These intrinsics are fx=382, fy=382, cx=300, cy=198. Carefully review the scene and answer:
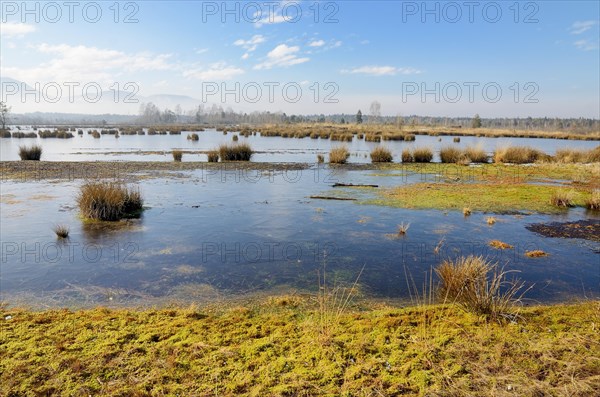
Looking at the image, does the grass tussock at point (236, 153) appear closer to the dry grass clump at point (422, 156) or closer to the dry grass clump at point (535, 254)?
the dry grass clump at point (422, 156)

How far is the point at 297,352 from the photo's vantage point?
15.2ft

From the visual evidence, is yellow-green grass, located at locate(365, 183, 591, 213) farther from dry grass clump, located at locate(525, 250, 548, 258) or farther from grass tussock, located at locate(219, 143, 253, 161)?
grass tussock, located at locate(219, 143, 253, 161)

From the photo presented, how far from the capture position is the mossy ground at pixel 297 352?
3.93 metres

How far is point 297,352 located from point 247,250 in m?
4.62

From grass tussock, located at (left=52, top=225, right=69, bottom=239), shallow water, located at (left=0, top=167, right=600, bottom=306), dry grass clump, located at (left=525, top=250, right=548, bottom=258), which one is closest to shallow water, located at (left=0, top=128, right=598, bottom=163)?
shallow water, located at (left=0, top=167, right=600, bottom=306)

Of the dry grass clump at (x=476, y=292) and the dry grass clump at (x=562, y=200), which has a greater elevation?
the dry grass clump at (x=562, y=200)

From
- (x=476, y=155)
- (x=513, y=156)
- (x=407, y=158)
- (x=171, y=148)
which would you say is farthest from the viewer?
(x=171, y=148)

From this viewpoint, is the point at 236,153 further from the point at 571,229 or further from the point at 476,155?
the point at 571,229

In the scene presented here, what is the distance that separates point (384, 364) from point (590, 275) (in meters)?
5.77

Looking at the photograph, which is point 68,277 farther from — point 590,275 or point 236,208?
point 590,275

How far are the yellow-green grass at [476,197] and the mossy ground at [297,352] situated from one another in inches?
331

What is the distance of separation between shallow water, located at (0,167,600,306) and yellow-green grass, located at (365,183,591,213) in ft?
3.28

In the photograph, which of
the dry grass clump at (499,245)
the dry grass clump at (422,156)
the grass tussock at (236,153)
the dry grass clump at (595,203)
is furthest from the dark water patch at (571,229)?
the grass tussock at (236,153)

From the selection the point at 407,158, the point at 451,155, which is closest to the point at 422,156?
the point at 407,158
